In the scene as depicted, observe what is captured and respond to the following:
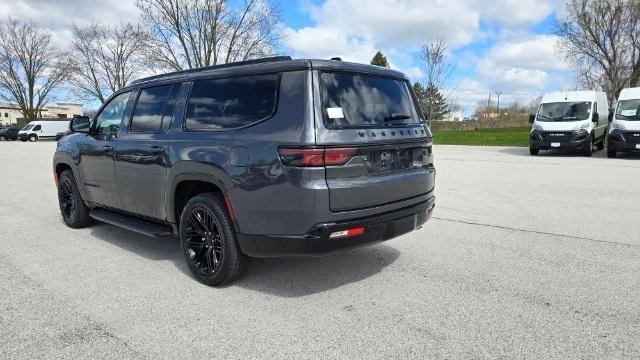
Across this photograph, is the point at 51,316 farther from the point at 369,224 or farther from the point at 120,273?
the point at 369,224

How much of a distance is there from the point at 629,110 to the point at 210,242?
16473mm

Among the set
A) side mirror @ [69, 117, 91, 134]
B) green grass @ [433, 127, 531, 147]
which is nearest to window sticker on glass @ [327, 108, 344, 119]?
side mirror @ [69, 117, 91, 134]

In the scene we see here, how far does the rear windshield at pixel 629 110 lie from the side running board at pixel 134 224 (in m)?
16.3

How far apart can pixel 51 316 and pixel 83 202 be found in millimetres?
2821

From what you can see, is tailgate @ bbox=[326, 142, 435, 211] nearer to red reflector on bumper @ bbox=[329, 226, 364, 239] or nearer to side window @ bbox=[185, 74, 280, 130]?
red reflector on bumper @ bbox=[329, 226, 364, 239]

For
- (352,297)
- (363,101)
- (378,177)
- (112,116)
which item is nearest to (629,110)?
(363,101)

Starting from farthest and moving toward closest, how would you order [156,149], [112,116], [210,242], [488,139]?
[488,139] → [112,116] → [156,149] → [210,242]

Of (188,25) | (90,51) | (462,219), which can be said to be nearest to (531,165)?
(462,219)

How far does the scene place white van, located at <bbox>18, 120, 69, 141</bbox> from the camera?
46.4 metres

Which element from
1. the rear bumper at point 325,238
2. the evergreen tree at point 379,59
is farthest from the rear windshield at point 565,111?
the evergreen tree at point 379,59

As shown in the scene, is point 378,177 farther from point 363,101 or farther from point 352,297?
point 352,297

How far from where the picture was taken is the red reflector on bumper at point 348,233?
326 centimetres

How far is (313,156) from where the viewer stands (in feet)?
10.4

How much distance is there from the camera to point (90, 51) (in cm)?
4866
